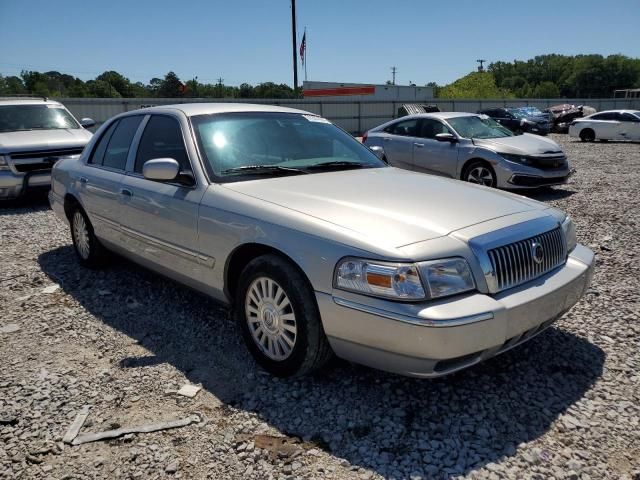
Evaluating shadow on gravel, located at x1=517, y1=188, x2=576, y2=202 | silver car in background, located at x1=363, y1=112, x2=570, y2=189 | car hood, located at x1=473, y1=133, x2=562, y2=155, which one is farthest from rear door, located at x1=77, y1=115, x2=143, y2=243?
shadow on gravel, located at x1=517, y1=188, x2=576, y2=202

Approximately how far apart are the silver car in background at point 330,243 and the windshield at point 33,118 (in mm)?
6235

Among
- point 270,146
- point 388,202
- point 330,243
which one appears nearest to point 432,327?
point 330,243

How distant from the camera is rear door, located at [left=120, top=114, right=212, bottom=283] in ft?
11.6

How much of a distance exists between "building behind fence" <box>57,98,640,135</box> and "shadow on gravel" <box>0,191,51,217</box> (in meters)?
7.21

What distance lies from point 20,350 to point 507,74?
144m

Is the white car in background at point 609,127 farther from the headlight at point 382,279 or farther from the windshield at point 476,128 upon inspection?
the headlight at point 382,279

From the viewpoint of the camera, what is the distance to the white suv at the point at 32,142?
8453 millimetres

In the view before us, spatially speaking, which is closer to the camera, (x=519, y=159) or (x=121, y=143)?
(x=121, y=143)

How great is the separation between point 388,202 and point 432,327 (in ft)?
3.03

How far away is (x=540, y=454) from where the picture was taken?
2.45 meters

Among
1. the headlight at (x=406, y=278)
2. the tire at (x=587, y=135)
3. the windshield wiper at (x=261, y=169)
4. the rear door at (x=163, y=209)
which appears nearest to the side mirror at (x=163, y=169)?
the rear door at (x=163, y=209)

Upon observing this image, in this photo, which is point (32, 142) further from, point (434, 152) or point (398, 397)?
point (398, 397)

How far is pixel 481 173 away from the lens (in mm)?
8977

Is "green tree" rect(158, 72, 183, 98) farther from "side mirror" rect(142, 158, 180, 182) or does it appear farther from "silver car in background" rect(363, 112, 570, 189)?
"side mirror" rect(142, 158, 180, 182)
